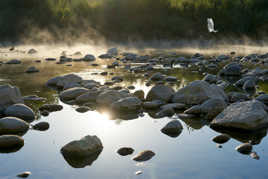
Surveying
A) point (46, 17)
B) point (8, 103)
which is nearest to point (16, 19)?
point (46, 17)

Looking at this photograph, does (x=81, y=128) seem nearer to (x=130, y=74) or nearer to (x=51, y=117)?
(x=51, y=117)

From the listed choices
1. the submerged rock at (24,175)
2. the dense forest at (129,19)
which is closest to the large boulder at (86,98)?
the submerged rock at (24,175)

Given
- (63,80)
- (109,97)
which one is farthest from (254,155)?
(63,80)

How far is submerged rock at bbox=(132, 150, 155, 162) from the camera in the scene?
411 cm

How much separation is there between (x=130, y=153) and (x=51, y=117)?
1.95 metres

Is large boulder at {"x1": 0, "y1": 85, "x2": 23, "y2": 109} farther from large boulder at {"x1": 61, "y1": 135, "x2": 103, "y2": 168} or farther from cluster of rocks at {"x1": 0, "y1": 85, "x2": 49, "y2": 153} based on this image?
large boulder at {"x1": 61, "y1": 135, "x2": 103, "y2": 168}

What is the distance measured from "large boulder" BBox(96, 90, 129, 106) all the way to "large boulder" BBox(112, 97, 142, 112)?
0.95ft

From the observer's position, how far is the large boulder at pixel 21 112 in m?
5.64

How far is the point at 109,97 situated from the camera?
6496mm

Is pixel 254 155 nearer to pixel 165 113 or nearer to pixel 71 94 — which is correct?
pixel 165 113

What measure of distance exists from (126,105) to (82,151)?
6.51 feet

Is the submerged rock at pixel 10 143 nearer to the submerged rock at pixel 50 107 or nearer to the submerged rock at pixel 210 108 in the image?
the submerged rock at pixel 50 107

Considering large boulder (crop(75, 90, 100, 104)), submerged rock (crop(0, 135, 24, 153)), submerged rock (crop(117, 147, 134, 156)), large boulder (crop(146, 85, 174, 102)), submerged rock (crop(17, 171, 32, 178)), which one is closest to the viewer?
submerged rock (crop(17, 171, 32, 178))

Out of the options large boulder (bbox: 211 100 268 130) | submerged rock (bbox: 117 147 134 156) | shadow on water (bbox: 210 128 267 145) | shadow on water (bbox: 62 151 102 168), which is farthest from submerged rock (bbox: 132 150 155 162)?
large boulder (bbox: 211 100 268 130)
